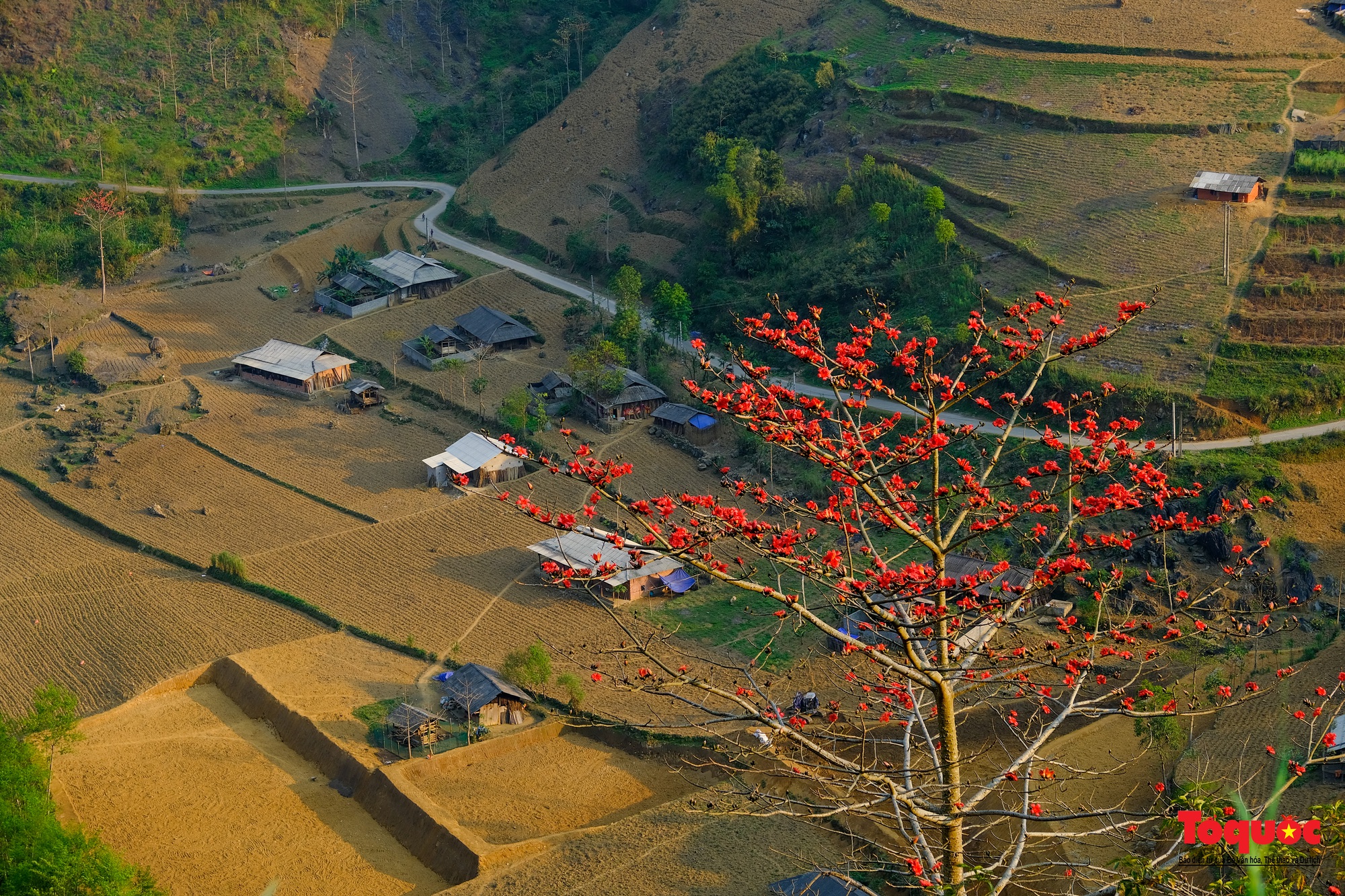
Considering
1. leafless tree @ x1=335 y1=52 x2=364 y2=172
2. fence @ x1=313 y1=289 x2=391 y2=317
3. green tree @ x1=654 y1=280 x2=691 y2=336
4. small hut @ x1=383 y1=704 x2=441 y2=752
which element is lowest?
small hut @ x1=383 y1=704 x2=441 y2=752

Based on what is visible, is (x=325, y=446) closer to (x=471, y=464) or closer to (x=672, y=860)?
(x=471, y=464)

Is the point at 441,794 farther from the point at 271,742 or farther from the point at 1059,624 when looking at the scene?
the point at 1059,624

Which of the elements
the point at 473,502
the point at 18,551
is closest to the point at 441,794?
the point at 473,502

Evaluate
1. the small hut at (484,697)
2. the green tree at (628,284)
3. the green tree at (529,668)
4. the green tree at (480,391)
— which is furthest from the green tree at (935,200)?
the small hut at (484,697)

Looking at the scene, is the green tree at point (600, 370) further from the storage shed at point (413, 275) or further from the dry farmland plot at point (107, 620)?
the dry farmland plot at point (107, 620)

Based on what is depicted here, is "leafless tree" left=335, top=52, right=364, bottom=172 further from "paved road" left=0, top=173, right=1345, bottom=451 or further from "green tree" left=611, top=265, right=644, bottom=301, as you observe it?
"green tree" left=611, top=265, right=644, bottom=301

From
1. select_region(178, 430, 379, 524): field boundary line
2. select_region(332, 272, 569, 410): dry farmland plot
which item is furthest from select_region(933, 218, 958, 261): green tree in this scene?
select_region(178, 430, 379, 524): field boundary line
